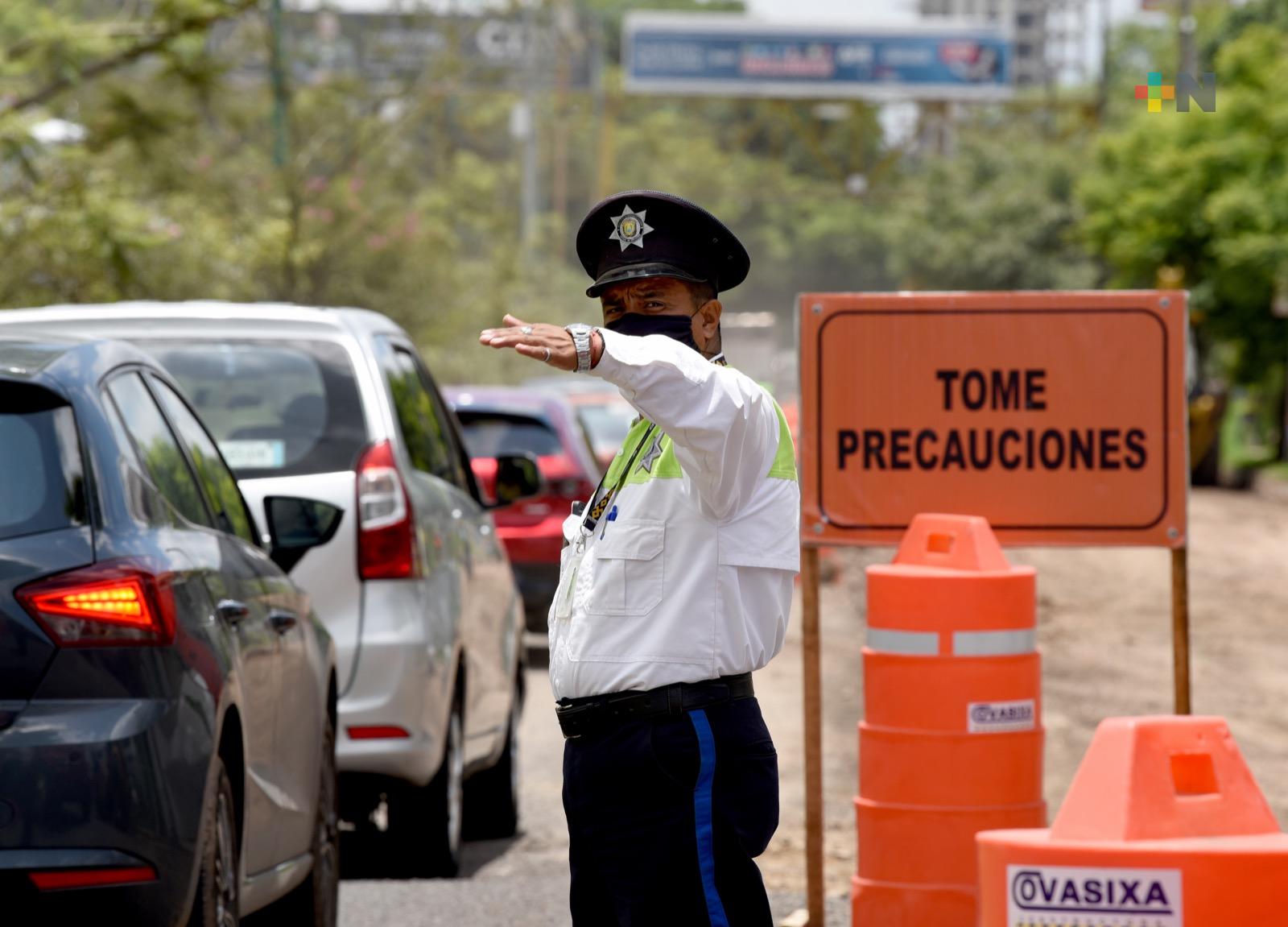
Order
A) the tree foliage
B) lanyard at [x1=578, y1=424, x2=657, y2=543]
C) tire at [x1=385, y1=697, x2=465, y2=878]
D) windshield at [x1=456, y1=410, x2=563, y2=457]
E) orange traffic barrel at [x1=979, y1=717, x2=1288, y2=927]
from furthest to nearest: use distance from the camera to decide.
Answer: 1. the tree foliage
2. windshield at [x1=456, y1=410, x2=563, y2=457]
3. tire at [x1=385, y1=697, x2=465, y2=878]
4. lanyard at [x1=578, y1=424, x2=657, y2=543]
5. orange traffic barrel at [x1=979, y1=717, x2=1288, y2=927]

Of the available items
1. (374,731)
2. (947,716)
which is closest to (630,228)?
(947,716)

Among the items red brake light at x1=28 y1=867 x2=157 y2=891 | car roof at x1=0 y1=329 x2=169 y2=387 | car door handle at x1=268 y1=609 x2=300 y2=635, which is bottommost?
red brake light at x1=28 y1=867 x2=157 y2=891

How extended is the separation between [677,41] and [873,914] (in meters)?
77.3

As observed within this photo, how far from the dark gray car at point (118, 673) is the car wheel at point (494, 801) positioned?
11.6 feet

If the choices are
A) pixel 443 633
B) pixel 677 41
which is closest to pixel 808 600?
pixel 443 633

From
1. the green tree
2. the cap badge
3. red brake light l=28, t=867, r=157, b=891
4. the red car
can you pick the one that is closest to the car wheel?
red brake light l=28, t=867, r=157, b=891

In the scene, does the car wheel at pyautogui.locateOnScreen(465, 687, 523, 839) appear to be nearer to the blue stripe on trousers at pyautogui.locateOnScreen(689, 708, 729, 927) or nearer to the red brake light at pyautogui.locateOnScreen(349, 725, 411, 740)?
the red brake light at pyautogui.locateOnScreen(349, 725, 411, 740)

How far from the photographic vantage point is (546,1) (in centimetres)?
3056

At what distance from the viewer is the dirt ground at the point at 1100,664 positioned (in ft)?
33.8

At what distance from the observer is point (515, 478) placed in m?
8.92

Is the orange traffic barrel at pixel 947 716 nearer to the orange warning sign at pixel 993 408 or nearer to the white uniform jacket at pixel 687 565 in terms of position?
the orange warning sign at pixel 993 408

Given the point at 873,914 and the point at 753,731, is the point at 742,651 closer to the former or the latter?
the point at 753,731

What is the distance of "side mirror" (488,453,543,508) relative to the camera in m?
8.92

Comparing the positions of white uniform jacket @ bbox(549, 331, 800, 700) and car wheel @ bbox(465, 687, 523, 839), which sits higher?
white uniform jacket @ bbox(549, 331, 800, 700)
